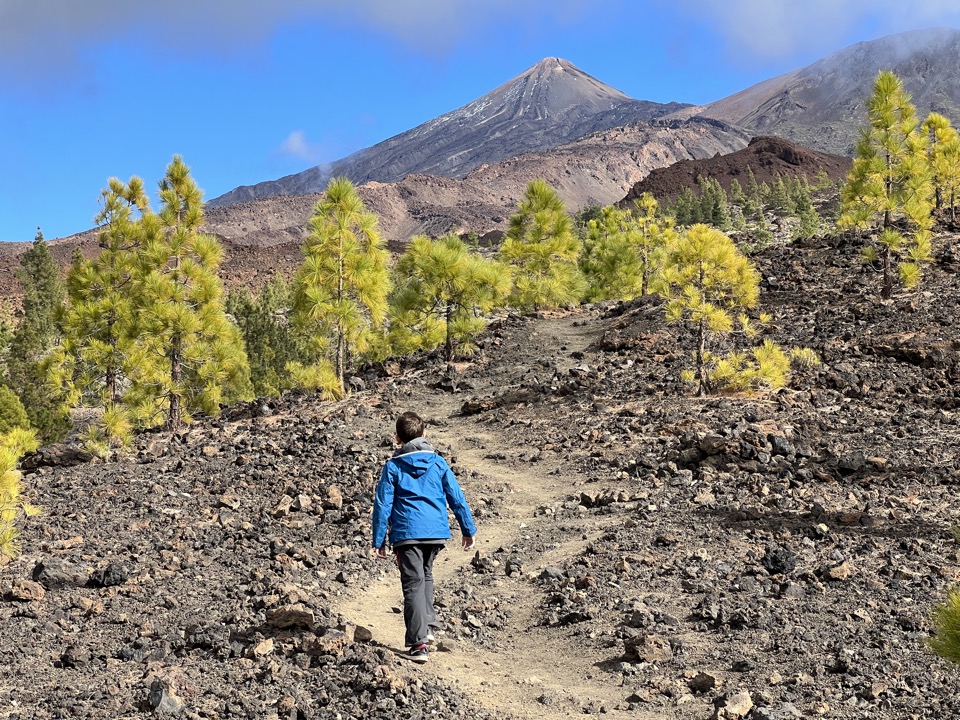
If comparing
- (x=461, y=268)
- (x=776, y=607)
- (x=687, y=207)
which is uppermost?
(x=687, y=207)

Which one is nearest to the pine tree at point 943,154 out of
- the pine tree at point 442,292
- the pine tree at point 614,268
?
the pine tree at point 614,268

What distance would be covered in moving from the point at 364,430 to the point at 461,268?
22.3 ft

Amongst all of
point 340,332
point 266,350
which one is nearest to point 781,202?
point 266,350

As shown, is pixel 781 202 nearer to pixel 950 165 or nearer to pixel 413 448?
pixel 950 165

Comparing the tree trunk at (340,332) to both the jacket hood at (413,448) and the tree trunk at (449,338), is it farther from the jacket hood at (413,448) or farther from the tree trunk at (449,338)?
the jacket hood at (413,448)

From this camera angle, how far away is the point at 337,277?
1691 centimetres

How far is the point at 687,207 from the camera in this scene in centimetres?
7638

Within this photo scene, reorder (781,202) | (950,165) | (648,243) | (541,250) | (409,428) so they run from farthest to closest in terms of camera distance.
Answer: (781,202) < (648,243) < (541,250) < (950,165) < (409,428)

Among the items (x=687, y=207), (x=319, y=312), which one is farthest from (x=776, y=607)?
(x=687, y=207)

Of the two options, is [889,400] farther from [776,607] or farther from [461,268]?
[461,268]

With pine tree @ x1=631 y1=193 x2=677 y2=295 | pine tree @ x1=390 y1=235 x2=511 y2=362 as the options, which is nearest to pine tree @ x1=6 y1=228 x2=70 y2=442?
pine tree @ x1=390 y1=235 x2=511 y2=362

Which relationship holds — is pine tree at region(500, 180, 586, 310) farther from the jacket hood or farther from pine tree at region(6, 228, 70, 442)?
the jacket hood

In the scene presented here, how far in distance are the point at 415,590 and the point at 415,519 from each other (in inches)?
17.7

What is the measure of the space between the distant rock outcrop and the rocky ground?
117 m
